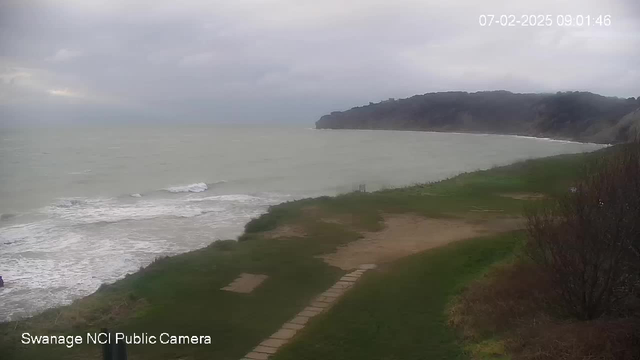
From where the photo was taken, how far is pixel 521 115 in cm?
16250

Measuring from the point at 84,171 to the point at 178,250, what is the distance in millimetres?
41461

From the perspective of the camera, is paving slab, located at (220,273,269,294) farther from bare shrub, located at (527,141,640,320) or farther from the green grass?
bare shrub, located at (527,141,640,320)

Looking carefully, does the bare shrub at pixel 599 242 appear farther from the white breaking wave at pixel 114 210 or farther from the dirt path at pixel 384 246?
the white breaking wave at pixel 114 210

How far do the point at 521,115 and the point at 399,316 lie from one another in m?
165

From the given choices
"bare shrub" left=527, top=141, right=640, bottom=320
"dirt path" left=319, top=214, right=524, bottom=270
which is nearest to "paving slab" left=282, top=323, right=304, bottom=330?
"dirt path" left=319, top=214, right=524, bottom=270

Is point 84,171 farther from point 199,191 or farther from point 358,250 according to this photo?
point 358,250

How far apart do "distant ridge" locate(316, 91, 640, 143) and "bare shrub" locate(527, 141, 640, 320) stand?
91.4 meters

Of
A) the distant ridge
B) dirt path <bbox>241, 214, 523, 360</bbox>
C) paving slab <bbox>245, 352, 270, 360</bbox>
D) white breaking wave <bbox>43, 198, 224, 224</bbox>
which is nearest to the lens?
paving slab <bbox>245, 352, 270, 360</bbox>

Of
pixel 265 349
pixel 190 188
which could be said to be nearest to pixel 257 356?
pixel 265 349

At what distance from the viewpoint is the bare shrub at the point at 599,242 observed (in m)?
7.80

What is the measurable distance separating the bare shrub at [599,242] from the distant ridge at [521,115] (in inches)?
3597

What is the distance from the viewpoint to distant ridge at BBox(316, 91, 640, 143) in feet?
401

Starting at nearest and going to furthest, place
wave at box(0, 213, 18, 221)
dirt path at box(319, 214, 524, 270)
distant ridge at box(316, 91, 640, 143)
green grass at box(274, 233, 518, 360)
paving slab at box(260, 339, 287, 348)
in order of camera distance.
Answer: green grass at box(274, 233, 518, 360), paving slab at box(260, 339, 287, 348), dirt path at box(319, 214, 524, 270), wave at box(0, 213, 18, 221), distant ridge at box(316, 91, 640, 143)

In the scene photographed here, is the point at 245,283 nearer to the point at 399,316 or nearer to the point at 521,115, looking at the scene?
the point at 399,316
